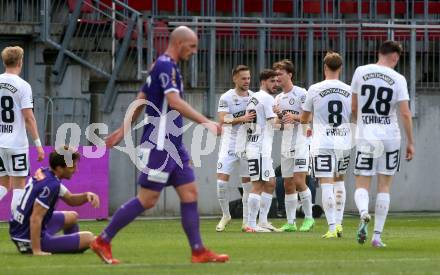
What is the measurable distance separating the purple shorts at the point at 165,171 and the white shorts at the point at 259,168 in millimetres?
7330

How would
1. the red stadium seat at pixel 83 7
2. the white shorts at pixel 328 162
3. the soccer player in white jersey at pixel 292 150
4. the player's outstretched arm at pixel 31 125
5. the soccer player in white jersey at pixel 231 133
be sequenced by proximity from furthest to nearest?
the red stadium seat at pixel 83 7 → the soccer player in white jersey at pixel 231 133 → the soccer player in white jersey at pixel 292 150 → the white shorts at pixel 328 162 → the player's outstretched arm at pixel 31 125

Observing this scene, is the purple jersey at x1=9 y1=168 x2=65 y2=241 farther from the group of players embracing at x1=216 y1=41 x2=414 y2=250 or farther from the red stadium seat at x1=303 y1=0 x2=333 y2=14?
the red stadium seat at x1=303 y1=0 x2=333 y2=14

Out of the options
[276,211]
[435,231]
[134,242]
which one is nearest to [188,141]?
[276,211]

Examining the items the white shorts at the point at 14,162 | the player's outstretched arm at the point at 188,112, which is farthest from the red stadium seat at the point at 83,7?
the player's outstretched arm at the point at 188,112

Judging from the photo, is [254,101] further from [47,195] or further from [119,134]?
[119,134]

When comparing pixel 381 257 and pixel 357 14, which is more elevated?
pixel 357 14

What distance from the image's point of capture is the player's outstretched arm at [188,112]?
39.3 ft

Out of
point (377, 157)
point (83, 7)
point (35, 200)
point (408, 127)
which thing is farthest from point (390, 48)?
point (83, 7)

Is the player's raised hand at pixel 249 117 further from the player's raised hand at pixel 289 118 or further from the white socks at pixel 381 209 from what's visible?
the white socks at pixel 381 209

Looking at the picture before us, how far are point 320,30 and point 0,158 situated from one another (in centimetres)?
1116

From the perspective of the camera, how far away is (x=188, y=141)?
2631 centimetres

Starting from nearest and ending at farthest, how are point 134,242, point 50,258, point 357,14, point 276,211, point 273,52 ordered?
point 50,258, point 134,242, point 276,211, point 273,52, point 357,14

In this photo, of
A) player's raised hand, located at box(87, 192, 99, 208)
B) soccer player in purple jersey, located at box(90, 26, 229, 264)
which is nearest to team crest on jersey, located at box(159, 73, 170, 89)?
soccer player in purple jersey, located at box(90, 26, 229, 264)

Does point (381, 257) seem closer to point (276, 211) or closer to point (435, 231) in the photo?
point (435, 231)
